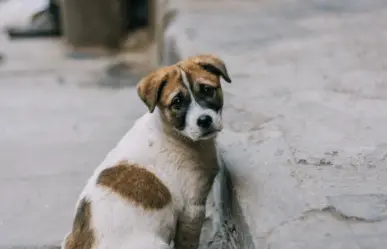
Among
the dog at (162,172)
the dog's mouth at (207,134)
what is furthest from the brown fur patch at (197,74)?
the dog's mouth at (207,134)

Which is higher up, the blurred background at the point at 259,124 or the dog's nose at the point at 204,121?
the dog's nose at the point at 204,121

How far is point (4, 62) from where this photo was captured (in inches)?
213

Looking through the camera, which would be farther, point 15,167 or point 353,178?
point 15,167

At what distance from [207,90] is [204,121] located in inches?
3.5

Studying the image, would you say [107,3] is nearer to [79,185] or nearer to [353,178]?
[79,185]

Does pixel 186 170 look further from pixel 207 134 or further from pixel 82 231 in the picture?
pixel 82 231

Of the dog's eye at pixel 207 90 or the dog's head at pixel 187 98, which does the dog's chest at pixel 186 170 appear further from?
the dog's eye at pixel 207 90

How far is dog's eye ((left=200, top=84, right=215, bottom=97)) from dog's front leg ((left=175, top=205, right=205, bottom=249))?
1.02ft

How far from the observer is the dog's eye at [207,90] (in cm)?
187

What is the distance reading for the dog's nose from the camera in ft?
6.03

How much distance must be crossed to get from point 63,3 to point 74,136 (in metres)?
2.74

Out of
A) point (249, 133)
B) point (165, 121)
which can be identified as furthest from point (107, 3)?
point (165, 121)

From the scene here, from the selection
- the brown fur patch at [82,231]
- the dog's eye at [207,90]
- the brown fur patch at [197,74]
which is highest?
the brown fur patch at [197,74]

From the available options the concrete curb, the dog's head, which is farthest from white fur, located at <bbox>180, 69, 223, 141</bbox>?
the concrete curb
